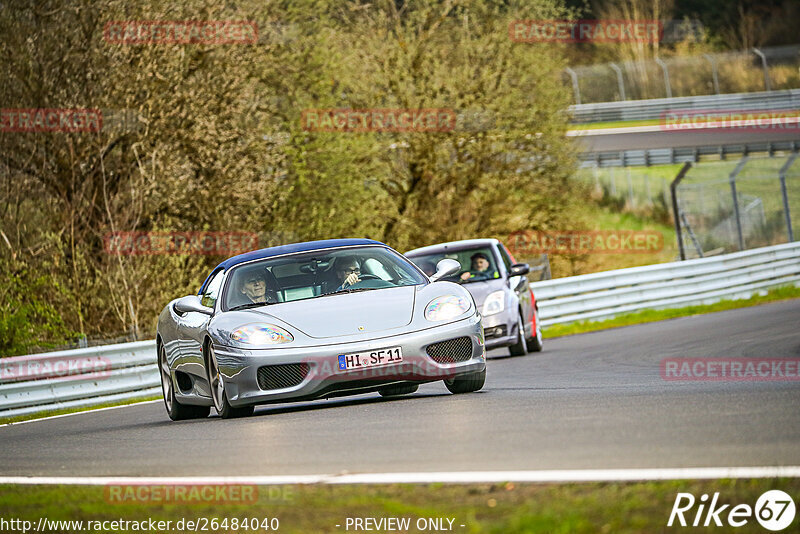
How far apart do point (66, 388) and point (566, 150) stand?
19.8 meters

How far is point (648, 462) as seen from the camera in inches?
225

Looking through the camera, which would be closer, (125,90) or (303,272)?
(303,272)

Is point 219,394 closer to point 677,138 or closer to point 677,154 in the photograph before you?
point 677,154

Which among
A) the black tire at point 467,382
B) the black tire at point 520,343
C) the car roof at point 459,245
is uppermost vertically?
the black tire at point 467,382

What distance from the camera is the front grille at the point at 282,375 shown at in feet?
30.8

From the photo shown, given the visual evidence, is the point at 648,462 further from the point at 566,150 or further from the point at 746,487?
the point at 566,150

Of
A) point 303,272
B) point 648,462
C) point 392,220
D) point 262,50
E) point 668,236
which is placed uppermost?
point 648,462

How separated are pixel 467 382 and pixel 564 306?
1329 cm

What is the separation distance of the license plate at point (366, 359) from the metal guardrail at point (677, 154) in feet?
127

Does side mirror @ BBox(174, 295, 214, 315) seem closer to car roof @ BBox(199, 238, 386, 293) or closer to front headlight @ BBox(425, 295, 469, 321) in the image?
car roof @ BBox(199, 238, 386, 293)

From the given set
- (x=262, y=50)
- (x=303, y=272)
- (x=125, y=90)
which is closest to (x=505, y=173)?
(x=262, y=50)

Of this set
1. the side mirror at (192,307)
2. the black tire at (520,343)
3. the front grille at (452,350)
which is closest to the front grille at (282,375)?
the front grille at (452,350)

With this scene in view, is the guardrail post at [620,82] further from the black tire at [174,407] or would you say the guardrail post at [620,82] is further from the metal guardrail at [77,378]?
the black tire at [174,407]

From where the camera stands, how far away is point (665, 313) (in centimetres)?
2438
